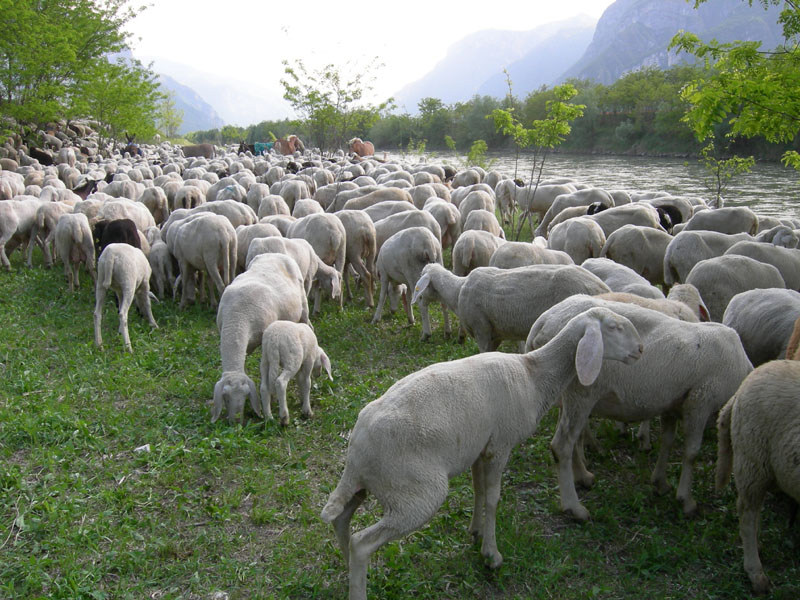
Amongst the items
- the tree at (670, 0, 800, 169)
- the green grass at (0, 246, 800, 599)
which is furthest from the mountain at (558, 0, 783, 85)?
the green grass at (0, 246, 800, 599)

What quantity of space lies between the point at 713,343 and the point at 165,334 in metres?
6.21

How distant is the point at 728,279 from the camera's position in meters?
6.24

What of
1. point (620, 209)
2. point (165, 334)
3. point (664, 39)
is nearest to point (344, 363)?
point (165, 334)

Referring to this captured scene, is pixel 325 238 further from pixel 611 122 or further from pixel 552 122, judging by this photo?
pixel 611 122

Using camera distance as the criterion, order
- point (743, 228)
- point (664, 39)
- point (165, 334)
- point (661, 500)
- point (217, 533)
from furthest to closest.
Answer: point (664, 39), point (743, 228), point (165, 334), point (661, 500), point (217, 533)

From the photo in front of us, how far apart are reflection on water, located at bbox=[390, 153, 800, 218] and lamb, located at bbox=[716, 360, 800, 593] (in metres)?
17.6

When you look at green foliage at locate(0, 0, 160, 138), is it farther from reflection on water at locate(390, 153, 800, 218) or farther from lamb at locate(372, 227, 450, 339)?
lamb at locate(372, 227, 450, 339)

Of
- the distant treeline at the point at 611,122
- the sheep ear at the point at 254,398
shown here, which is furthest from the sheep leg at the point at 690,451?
the distant treeline at the point at 611,122

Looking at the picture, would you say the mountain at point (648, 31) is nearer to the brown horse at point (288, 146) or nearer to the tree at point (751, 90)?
the brown horse at point (288, 146)

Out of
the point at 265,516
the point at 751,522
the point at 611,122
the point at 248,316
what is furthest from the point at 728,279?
the point at 611,122

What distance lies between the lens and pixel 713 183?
2544 cm

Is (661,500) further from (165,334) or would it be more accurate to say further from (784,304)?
(165,334)

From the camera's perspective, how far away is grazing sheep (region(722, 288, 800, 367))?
16.3ft

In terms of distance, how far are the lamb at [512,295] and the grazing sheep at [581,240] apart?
3.12m
